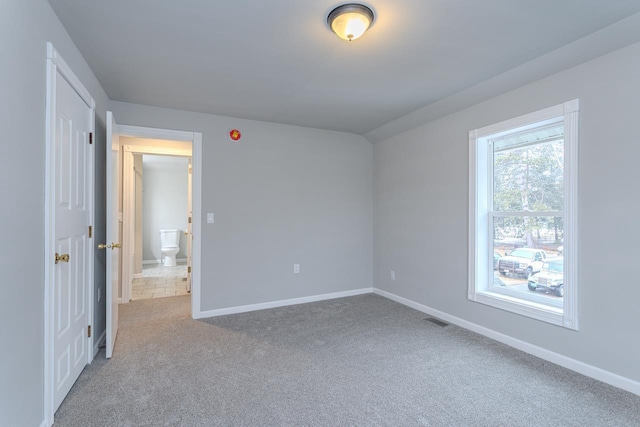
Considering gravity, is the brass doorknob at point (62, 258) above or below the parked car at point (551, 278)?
above

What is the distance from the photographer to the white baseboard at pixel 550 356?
2.11 m

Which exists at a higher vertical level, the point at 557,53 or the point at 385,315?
the point at 557,53

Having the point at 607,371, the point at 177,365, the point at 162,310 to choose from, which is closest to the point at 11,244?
the point at 177,365

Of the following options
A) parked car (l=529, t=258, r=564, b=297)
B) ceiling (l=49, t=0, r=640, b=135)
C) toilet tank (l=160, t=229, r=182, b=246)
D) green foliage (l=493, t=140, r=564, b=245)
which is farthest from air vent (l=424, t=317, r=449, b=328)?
toilet tank (l=160, t=229, r=182, b=246)

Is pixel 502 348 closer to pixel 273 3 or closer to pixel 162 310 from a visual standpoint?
pixel 273 3

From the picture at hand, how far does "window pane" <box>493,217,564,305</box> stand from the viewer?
264 cm

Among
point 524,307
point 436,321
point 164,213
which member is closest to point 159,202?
point 164,213

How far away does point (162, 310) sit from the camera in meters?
3.87

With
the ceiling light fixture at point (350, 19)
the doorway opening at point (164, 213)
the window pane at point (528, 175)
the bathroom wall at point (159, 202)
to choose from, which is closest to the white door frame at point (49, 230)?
the ceiling light fixture at point (350, 19)

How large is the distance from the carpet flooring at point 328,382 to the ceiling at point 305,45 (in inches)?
92.4

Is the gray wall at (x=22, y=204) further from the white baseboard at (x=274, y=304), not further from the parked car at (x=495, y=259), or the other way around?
the parked car at (x=495, y=259)

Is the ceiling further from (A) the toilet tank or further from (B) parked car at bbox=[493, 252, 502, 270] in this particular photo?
(A) the toilet tank

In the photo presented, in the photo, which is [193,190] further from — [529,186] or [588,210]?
[588,210]

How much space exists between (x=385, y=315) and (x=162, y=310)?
8.85ft
